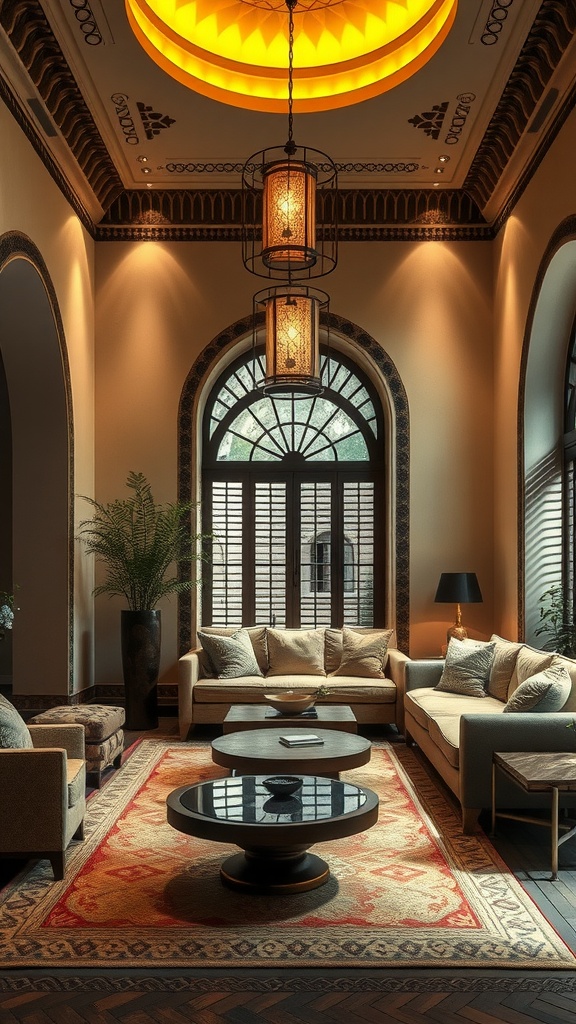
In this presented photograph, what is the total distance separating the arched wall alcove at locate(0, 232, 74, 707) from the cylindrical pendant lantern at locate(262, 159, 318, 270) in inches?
122

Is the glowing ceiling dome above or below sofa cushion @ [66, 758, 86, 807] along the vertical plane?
above

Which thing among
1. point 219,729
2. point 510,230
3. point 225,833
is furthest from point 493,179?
point 225,833

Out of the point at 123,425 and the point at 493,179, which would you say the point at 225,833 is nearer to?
the point at 123,425

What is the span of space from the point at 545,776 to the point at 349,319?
5.84 meters

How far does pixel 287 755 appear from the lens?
17.9 ft

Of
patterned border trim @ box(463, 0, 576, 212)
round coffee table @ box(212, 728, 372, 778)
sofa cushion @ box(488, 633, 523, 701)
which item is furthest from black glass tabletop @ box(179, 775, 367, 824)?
patterned border trim @ box(463, 0, 576, 212)

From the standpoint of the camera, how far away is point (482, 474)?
942cm

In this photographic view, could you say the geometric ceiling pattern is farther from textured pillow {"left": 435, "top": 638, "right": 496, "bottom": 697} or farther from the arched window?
textured pillow {"left": 435, "top": 638, "right": 496, "bottom": 697}

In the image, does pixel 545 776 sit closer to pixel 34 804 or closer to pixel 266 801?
pixel 266 801

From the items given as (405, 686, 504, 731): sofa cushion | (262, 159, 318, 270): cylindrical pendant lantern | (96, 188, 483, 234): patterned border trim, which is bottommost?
(405, 686, 504, 731): sofa cushion

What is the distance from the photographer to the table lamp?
862 centimetres

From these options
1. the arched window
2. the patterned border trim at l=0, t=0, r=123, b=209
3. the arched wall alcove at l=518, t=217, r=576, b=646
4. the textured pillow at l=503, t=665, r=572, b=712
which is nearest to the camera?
the textured pillow at l=503, t=665, r=572, b=712

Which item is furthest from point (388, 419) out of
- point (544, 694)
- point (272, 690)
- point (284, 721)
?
point (544, 694)

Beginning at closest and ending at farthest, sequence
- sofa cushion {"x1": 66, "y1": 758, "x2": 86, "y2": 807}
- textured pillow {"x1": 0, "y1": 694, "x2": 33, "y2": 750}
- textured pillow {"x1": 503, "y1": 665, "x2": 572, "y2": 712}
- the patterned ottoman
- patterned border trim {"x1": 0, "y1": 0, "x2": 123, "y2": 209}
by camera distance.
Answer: textured pillow {"x1": 0, "y1": 694, "x2": 33, "y2": 750}
sofa cushion {"x1": 66, "y1": 758, "x2": 86, "y2": 807}
textured pillow {"x1": 503, "y1": 665, "x2": 572, "y2": 712}
patterned border trim {"x1": 0, "y1": 0, "x2": 123, "y2": 209}
the patterned ottoman
